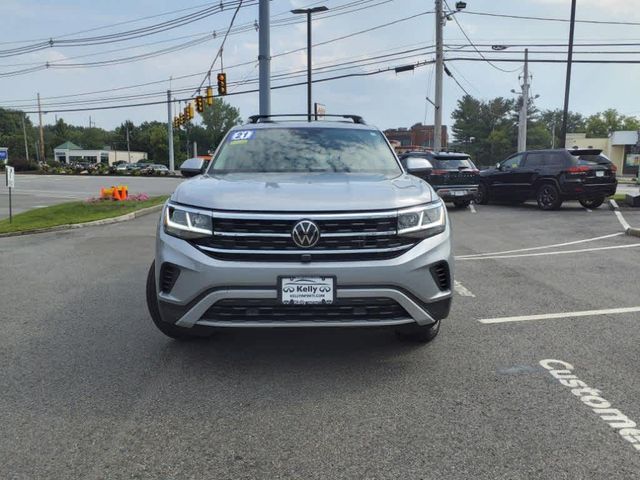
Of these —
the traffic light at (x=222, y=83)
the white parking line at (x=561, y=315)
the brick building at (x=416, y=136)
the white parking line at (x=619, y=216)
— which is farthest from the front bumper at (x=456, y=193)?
the brick building at (x=416, y=136)

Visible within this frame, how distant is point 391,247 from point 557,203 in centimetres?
1376

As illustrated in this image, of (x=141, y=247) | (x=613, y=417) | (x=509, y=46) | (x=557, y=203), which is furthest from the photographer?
(x=509, y=46)

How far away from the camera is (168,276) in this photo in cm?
377

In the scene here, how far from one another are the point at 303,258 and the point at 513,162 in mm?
15353

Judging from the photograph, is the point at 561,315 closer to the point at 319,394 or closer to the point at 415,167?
the point at 415,167

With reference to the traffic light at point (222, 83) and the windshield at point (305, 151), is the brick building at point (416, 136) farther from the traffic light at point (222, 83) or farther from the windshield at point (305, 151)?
the windshield at point (305, 151)

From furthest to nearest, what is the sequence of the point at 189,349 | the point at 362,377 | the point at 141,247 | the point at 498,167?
the point at 498,167
the point at 141,247
the point at 189,349
the point at 362,377

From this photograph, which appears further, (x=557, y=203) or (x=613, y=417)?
(x=557, y=203)

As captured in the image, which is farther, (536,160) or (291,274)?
(536,160)

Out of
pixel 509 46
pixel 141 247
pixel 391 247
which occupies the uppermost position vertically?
pixel 509 46

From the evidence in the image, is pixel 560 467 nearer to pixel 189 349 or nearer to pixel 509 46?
pixel 189 349

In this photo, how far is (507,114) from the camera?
300ft

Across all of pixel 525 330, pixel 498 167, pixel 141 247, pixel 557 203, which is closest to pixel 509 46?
pixel 498 167

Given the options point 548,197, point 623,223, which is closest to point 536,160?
point 548,197
